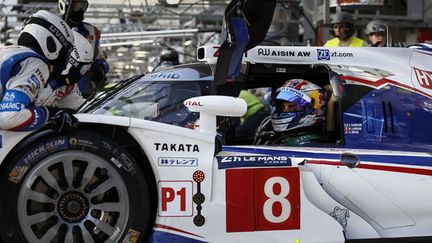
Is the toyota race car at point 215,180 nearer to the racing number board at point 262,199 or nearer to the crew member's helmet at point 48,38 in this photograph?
the racing number board at point 262,199

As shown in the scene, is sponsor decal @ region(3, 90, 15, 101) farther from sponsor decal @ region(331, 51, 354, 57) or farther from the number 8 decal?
sponsor decal @ region(331, 51, 354, 57)

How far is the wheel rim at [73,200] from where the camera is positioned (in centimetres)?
346

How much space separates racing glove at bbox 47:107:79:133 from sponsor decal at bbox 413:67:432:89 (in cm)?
234

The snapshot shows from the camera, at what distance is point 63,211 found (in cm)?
350

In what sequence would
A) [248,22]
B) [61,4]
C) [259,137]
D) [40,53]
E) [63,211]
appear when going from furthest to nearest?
[61,4] → [259,137] → [248,22] → [40,53] → [63,211]

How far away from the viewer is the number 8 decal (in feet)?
12.0

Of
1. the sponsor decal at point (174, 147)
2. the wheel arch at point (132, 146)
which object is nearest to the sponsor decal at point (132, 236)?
the wheel arch at point (132, 146)

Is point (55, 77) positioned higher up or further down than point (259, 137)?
higher up

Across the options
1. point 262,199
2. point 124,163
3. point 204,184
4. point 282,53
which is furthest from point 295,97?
point 124,163

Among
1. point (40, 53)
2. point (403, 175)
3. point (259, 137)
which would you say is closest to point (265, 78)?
point (259, 137)

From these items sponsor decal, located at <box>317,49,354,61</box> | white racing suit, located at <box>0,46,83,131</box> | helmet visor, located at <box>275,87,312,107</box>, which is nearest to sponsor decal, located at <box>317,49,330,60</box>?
sponsor decal, located at <box>317,49,354,61</box>

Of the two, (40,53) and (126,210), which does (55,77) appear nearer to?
(40,53)

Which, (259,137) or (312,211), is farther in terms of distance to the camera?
(259,137)

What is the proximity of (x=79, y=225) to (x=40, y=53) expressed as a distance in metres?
1.03
